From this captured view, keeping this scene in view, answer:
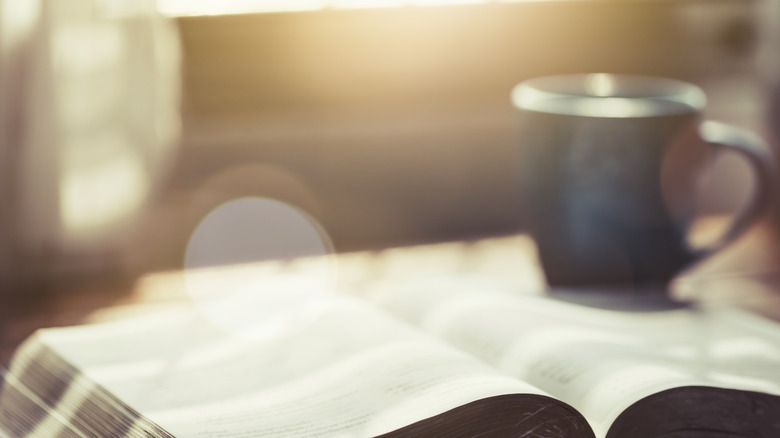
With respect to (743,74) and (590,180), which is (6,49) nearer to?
(590,180)

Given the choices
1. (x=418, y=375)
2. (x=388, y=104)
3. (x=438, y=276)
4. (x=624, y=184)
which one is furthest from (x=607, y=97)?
(x=388, y=104)

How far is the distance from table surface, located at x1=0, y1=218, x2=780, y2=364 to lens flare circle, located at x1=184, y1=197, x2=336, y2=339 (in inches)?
1.3

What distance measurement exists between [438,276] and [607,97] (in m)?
0.21

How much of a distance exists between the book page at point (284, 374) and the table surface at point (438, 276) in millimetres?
145

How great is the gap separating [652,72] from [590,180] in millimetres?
690

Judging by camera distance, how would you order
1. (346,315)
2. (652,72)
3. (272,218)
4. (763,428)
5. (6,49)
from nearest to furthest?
(763,428) → (346,315) → (6,49) → (272,218) → (652,72)

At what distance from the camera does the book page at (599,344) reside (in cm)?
36

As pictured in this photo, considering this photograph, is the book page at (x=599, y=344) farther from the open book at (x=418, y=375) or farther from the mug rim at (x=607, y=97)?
the mug rim at (x=607, y=97)

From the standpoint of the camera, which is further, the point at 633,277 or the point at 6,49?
the point at 6,49

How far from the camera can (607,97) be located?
600 millimetres

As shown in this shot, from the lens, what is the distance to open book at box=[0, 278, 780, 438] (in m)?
0.33

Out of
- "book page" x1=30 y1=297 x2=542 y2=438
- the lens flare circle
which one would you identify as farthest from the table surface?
"book page" x1=30 y1=297 x2=542 y2=438

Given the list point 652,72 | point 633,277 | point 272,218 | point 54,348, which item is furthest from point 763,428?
point 652,72

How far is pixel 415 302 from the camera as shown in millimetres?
506
